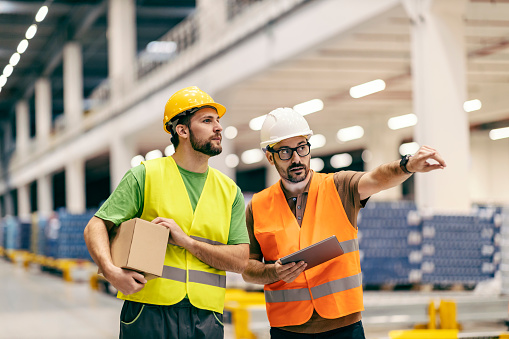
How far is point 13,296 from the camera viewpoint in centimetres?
1443

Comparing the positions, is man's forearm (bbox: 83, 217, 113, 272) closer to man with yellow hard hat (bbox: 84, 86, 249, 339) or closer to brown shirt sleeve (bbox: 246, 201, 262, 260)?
man with yellow hard hat (bbox: 84, 86, 249, 339)

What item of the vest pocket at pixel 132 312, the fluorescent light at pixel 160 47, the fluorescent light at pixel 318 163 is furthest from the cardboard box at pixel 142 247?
the fluorescent light at pixel 318 163

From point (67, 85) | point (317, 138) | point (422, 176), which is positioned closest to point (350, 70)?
point (422, 176)

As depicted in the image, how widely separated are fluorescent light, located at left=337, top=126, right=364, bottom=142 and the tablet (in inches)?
844

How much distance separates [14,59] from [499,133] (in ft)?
69.1

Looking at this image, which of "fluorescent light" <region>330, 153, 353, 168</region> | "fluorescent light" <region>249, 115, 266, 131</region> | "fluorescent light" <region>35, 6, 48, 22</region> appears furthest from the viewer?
"fluorescent light" <region>330, 153, 353, 168</region>

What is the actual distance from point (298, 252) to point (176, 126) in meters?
0.77

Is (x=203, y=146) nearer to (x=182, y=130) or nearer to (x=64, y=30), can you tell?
(x=182, y=130)

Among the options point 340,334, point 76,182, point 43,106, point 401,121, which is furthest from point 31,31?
point 340,334

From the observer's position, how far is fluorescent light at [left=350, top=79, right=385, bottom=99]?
17156 mm

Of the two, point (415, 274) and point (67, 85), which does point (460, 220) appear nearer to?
point (415, 274)

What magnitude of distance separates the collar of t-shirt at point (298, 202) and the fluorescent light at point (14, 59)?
29351 mm

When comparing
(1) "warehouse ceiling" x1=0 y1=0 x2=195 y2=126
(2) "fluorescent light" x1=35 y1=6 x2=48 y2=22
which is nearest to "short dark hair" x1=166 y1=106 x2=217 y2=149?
(1) "warehouse ceiling" x1=0 y1=0 x2=195 y2=126

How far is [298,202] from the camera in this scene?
3.20 metres
